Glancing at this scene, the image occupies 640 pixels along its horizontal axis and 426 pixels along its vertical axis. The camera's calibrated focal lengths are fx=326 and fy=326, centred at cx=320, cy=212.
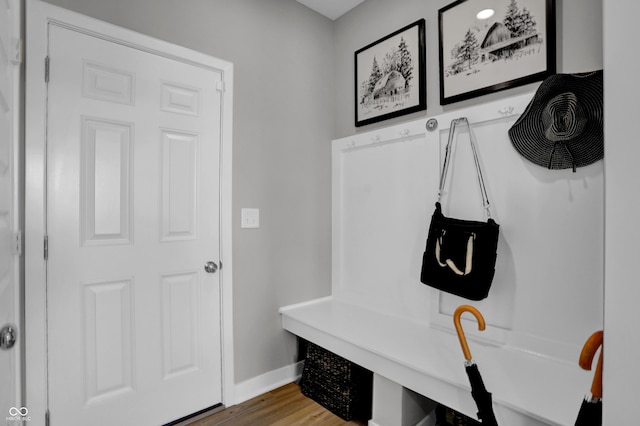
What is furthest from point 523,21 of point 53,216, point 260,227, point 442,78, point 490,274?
point 53,216

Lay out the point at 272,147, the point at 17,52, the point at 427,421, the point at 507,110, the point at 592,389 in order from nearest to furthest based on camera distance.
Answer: the point at 592,389 < the point at 17,52 < the point at 507,110 < the point at 427,421 < the point at 272,147

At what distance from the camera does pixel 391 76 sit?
212 cm

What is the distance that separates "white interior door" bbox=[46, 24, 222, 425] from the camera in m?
1.44

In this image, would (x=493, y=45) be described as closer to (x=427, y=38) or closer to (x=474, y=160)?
(x=427, y=38)

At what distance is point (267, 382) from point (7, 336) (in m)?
1.58

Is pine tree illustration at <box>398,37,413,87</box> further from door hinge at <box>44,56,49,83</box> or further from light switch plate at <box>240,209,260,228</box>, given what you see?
door hinge at <box>44,56,49,83</box>

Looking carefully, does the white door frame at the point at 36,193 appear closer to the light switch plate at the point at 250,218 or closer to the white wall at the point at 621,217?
the light switch plate at the point at 250,218

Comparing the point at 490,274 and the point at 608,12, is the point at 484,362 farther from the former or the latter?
the point at 608,12

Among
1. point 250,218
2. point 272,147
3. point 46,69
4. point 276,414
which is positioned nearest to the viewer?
point 46,69

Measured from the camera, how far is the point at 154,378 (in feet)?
5.54

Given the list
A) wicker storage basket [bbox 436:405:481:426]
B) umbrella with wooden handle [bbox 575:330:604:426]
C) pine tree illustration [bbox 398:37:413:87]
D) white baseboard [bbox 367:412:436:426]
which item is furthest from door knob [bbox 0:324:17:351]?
pine tree illustration [bbox 398:37:413:87]

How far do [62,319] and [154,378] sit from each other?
54 centimetres

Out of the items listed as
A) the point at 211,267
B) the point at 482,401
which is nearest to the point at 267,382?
the point at 211,267

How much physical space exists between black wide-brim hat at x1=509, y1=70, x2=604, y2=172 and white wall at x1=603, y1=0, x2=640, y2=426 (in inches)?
38.1
